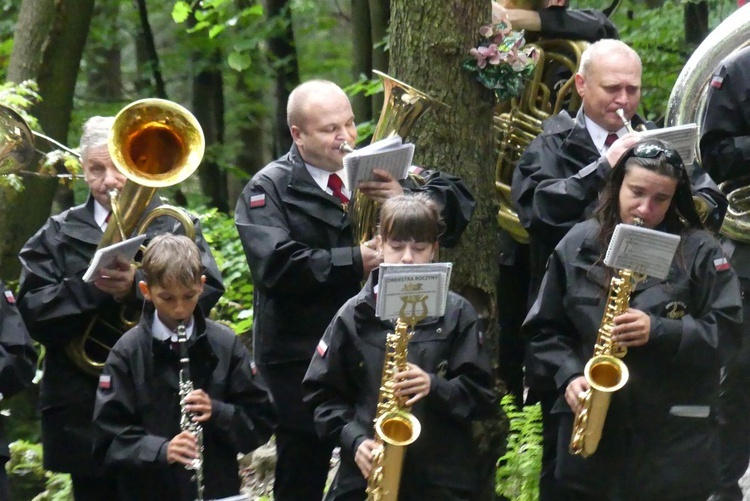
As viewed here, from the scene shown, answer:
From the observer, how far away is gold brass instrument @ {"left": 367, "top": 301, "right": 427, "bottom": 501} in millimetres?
4551

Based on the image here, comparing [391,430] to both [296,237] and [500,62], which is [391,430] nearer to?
[296,237]

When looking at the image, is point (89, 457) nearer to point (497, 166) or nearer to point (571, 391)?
point (571, 391)

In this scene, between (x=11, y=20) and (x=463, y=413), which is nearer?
(x=463, y=413)

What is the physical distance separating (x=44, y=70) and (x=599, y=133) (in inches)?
205

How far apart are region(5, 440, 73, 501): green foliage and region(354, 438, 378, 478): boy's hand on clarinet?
3795 mm

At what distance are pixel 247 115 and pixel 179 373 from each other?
11.2 meters

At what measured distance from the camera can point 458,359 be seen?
15.8ft

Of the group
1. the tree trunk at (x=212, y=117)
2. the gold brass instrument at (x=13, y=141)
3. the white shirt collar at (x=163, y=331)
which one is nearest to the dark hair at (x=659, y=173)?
the white shirt collar at (x=163, y=331)

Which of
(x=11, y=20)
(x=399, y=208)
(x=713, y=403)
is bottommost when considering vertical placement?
(x=11, y=20)

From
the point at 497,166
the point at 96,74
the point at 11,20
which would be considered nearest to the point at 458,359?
the point at 497,166

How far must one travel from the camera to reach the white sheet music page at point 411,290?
4457 mm

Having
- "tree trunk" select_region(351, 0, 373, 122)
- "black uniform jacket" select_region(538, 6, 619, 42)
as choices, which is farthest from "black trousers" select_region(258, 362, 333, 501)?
"tree trunk" select_region(351, 0, 373, 122)

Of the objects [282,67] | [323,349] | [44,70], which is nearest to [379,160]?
[323,349]

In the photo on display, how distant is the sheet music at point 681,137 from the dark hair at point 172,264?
1.82 meters
